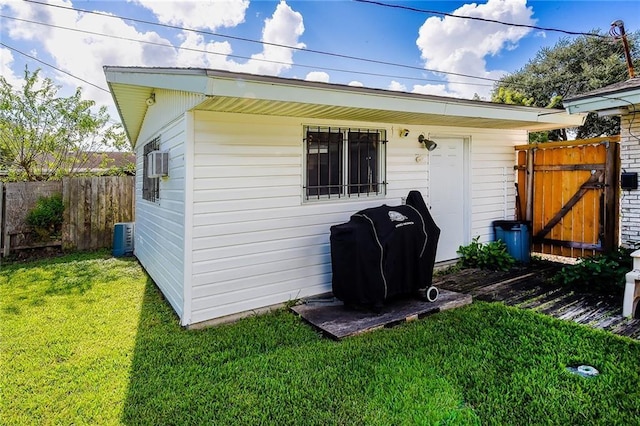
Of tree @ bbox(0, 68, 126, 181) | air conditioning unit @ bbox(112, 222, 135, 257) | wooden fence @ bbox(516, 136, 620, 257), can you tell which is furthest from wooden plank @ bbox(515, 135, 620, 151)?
tree @ bbox(0, 68, 126, 181)

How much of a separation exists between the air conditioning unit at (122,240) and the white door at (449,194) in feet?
20.0

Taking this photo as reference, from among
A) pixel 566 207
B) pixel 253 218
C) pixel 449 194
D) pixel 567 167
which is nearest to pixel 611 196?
pixel 566 207

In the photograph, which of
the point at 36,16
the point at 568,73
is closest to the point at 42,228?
the point at 36,16

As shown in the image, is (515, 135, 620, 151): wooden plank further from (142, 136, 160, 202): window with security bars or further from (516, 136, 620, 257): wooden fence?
(142, 136, 160, 202): window with security bars

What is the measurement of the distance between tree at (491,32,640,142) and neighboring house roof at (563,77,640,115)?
1040 centimetres

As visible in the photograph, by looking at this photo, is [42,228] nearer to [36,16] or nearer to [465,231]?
[36,16]

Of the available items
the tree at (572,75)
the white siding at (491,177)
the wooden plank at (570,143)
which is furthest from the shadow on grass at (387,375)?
the tree at (572,75)

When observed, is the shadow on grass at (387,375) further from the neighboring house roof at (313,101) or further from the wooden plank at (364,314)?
the neighboring house roof at (313,101)

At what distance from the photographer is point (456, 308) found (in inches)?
168

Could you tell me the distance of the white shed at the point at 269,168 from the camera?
375 centimetres

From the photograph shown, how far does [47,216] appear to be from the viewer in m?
7.72

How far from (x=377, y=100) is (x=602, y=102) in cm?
302

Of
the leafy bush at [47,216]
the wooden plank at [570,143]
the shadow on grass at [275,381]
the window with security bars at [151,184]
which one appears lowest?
the shadow on grass at [275,381]

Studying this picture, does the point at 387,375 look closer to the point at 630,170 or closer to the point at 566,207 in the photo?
the point at 630,170
